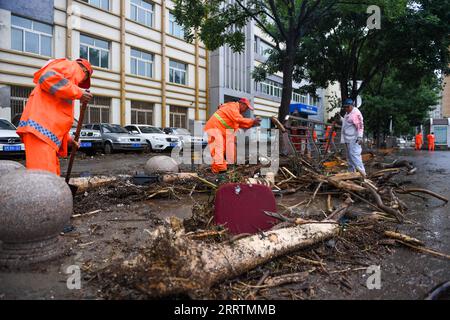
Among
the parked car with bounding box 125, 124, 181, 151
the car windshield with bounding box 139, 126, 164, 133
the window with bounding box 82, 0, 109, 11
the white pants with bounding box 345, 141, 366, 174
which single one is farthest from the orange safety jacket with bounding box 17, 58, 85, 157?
the window with bounding box 82, 0, 109, 11

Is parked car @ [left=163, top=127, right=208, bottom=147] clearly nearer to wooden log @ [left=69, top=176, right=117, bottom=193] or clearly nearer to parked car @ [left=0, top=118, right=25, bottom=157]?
parked car @ [left=0, top=118, right=25, bottom=157]

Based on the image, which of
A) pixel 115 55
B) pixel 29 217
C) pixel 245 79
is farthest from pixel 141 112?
pixel 29 217

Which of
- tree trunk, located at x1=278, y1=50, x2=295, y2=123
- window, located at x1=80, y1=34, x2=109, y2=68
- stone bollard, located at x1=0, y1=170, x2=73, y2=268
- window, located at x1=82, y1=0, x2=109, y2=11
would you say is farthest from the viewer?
window, located at x1=82, y1=0, x2=109, y2=11

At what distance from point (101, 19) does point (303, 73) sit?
12.9m

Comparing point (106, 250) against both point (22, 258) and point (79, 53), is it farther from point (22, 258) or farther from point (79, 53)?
point (79, 53)

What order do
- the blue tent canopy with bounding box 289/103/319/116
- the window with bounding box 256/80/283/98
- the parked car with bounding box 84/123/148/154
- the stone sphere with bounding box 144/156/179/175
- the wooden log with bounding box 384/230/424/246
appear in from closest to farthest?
the wooden log with bounding box 384/230/424/246 → the stone sphere with bounding box 144/156/179/175 → the parked car with bounding box 84/123/148/154 → the window with bounding box 256/80/283/98 → the blue tent canopy with bounding box 289/103/319/116

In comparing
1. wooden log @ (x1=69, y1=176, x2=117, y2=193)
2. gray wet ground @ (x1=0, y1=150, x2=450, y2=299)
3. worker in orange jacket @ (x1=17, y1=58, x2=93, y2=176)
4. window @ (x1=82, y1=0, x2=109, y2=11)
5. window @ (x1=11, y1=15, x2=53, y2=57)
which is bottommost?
gray wet ground @ (x1=0, y1=150, x2=450, y2=299)

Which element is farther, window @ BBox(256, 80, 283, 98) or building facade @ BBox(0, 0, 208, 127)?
window @ BBox(256, 80, 283, 98)

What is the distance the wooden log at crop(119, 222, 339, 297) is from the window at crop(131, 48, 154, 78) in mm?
23701

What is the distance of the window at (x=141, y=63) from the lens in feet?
81.5

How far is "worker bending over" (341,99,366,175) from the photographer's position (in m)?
8.12

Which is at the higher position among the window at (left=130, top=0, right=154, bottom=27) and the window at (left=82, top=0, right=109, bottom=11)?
the window at (left=130, top=0, right=154, bottom=27)

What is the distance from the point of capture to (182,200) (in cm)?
598

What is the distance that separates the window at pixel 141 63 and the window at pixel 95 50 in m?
2.14
